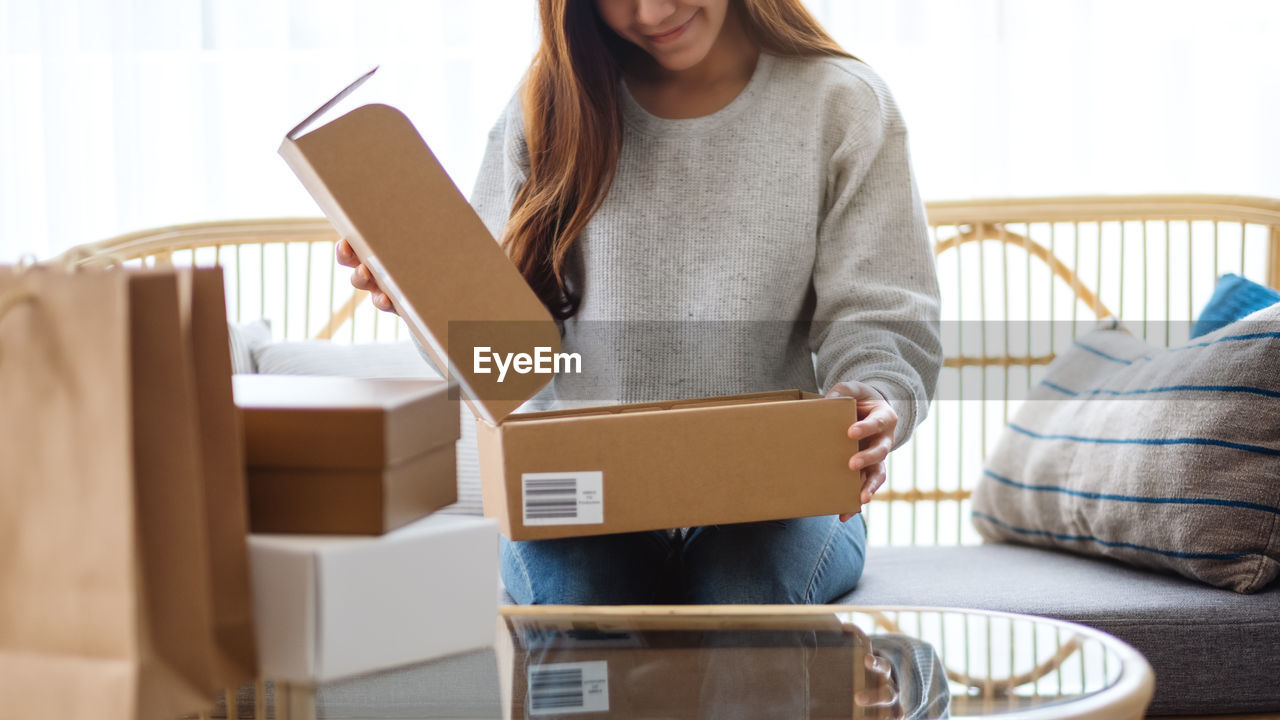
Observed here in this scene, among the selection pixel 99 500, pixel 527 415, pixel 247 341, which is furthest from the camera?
pixel 247 341

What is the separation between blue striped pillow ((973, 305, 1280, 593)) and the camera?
111 cm

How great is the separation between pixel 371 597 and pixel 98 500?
145mm

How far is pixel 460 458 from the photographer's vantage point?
149 centimetres

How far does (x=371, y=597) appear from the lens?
1.90ft

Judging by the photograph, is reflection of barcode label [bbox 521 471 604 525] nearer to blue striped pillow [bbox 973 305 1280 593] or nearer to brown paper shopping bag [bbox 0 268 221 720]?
brown paper shopping bag [bbox 0 268 221 720]

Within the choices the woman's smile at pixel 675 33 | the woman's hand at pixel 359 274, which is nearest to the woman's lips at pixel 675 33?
the woman's smile at pixel 675 33

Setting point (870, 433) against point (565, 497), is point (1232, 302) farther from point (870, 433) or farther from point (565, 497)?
point (565, 497)

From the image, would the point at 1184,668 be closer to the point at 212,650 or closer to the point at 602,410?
the point at 602,410

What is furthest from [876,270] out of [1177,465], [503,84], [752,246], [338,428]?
[503,84]

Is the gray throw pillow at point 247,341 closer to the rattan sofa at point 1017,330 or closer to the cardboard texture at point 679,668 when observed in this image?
the rattan sofa at point 1017,330

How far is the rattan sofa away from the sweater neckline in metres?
0.48

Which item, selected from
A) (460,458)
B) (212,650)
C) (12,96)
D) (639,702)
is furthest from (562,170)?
(12,96)

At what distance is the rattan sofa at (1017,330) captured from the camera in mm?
1087

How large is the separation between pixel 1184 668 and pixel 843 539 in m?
0.36
